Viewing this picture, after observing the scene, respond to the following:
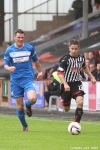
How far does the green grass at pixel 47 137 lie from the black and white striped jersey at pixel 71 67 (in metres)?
1.28

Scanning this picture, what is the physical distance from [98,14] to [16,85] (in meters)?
19.3

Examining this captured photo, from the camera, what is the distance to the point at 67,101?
1825cm

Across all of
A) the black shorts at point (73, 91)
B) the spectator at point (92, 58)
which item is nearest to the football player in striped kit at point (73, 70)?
the black shorts at point (73, 91)

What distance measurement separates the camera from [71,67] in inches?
696

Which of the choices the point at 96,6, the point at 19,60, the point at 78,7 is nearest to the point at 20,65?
the point at 19,60

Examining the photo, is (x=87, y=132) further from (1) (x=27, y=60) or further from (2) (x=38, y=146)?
(2) (x=38, y=146)

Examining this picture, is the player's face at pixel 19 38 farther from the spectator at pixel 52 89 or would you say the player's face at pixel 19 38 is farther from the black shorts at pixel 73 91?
the spectator at pixel 52 89

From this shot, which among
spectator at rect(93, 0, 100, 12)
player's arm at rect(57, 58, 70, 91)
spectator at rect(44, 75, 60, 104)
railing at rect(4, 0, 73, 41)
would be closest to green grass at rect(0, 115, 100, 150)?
player's arm at rect(57, 58, 70, 91)

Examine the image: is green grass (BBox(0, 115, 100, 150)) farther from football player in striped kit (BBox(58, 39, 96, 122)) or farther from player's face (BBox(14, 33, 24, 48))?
player's face (BBox(14, 33, 24, 48))

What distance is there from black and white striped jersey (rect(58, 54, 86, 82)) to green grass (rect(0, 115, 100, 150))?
1.28 metres

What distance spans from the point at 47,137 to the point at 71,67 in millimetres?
2182

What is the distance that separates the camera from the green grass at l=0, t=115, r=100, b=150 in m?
14.2

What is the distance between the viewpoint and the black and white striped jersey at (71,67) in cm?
1762

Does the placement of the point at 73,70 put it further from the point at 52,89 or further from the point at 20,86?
the point at 52,89
